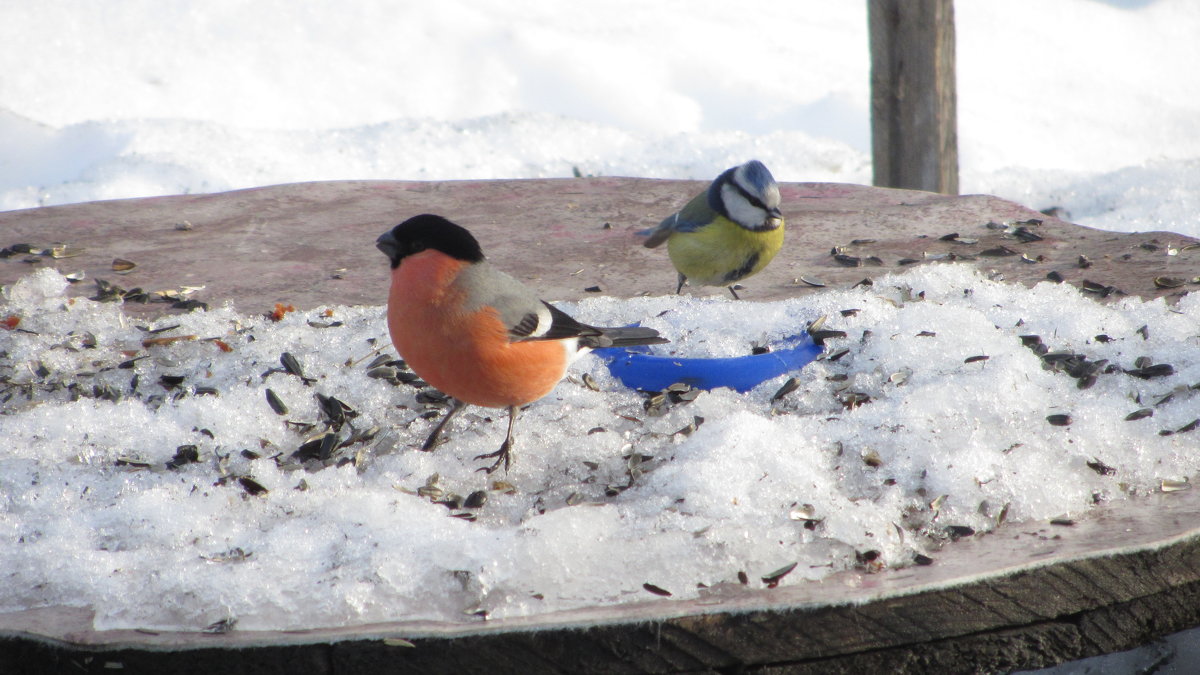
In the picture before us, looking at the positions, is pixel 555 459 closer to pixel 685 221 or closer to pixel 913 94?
pixel 685 221

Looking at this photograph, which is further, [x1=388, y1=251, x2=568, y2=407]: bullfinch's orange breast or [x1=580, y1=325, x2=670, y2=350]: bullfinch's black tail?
[x1=580, y1=325, x2=670, y2=350]: bullfinch's black tail

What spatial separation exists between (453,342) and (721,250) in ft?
5.31

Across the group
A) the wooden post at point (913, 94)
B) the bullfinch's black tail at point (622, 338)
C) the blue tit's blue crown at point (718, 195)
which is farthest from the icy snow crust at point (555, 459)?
the wooden post at point (913, 94)

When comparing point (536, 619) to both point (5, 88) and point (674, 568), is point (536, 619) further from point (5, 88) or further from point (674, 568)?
point (5, 88)

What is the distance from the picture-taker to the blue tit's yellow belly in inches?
154

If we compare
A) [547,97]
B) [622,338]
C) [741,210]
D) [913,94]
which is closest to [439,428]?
[622,338]

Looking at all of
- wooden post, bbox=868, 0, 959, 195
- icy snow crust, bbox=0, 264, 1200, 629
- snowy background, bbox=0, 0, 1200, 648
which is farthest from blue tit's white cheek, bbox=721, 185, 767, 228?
wooden post, bbox=868, 0, 959, 195

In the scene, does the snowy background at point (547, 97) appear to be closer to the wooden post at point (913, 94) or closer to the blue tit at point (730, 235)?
the wooden post at point (913, 94)

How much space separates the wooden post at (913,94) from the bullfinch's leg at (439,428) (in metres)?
4.10

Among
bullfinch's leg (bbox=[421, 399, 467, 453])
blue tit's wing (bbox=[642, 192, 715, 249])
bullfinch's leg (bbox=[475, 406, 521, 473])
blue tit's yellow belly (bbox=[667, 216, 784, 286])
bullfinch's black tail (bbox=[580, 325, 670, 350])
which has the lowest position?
bullfinch's leg (bbox=[475, 406, 521, 473])

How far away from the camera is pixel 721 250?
3953 millimetres

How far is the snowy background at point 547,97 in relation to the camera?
7.67 metres

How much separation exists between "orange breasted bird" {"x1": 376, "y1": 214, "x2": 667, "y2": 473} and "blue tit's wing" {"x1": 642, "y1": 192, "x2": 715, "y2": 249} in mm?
1354

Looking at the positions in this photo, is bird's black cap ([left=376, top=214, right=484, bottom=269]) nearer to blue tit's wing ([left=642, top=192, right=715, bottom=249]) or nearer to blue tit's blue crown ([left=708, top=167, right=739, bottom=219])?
blue tit's wing ([left=642, top=192, right=715, bottom=249])
